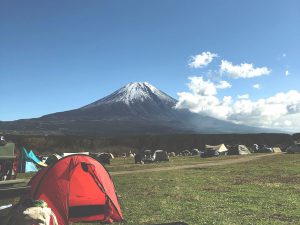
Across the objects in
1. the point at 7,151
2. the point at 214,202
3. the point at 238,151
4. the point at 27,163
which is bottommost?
the point at 214,202

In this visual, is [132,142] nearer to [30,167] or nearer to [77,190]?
[30,167]

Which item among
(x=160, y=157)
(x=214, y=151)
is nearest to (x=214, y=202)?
(x=160, y=157)

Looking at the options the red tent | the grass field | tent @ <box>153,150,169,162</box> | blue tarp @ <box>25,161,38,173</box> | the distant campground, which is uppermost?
the distant campground

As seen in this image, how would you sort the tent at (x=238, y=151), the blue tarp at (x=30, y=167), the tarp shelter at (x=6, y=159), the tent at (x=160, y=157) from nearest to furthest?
the tarp shelter at (x=6, y=159)
the blue tarp at (x=30, y=167)
the tent at (x=160, y=157)
the tent at (x=238, y=151)

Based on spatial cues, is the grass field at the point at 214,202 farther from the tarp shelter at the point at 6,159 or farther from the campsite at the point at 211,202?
the tarp shelter at the point at 6,159

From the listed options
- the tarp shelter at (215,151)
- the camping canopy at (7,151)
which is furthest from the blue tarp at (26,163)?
the tarp shelter at (215,151)

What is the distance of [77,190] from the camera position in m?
17.6

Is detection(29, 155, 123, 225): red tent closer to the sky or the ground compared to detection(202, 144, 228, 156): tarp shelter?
closer to the ground

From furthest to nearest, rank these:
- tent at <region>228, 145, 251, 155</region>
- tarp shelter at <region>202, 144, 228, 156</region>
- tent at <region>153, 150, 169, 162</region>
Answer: tent at <region>228, 145, 251, 155</region> < tarp shelter at <region>202, 144, 228, 156</region> < tent at <region>153, 150, 169, 162</region>

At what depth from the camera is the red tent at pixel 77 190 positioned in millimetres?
15102

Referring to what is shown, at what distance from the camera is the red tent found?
15.1 meters

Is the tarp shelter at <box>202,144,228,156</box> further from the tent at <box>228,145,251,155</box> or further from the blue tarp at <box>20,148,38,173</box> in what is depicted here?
the blue tarp at <box>20,148,38,173</box>

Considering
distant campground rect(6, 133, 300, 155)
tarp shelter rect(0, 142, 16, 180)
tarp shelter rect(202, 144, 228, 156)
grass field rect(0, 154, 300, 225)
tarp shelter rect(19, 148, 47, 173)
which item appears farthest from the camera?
distant campground rect(6, 133, 300, 155)

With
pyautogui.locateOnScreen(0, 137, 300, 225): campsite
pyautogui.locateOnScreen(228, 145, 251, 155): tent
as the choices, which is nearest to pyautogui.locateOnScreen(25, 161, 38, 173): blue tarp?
pyautogui.locateOnScreen(0, 137, 300, 225): campsite
